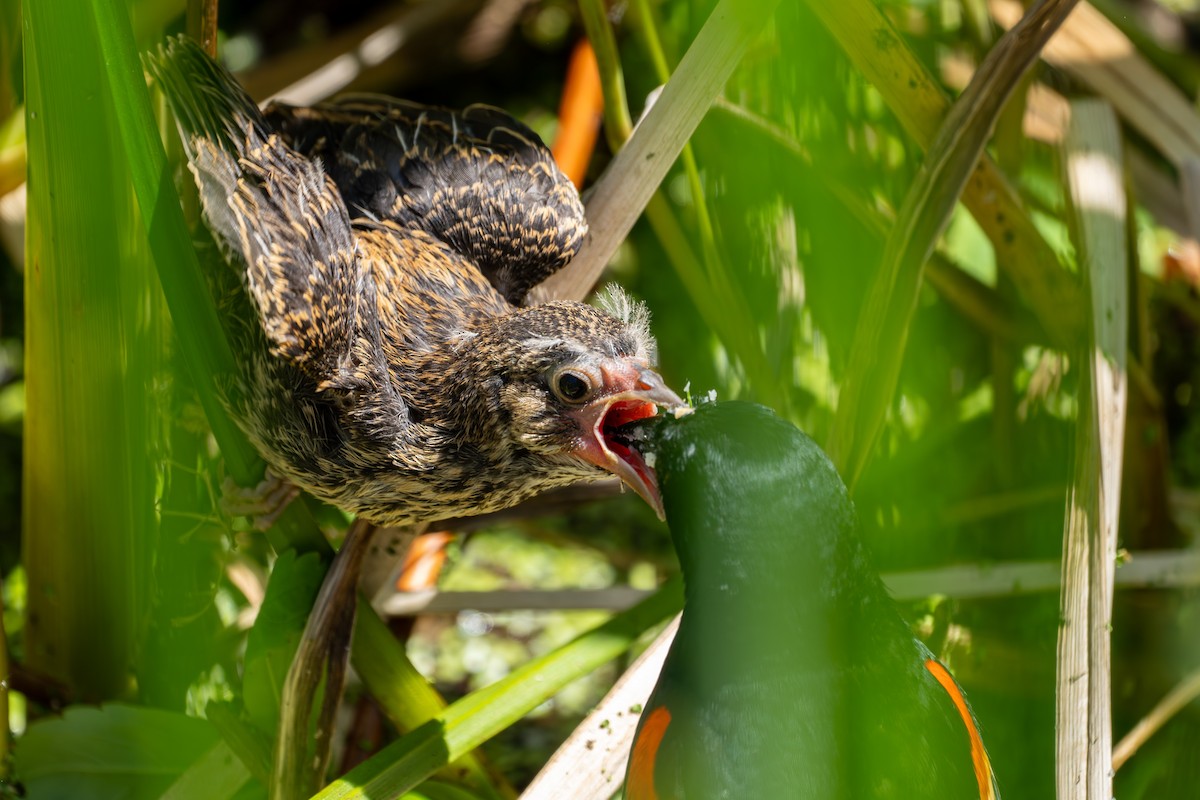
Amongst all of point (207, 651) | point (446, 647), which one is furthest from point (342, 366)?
point (446, 647)

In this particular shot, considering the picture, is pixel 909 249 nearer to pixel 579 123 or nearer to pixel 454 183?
pixel 454 183

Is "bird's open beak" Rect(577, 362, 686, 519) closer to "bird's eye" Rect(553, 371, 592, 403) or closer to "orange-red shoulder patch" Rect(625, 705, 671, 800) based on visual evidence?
"bird's eye" Rect(553, 371, 592, 403)

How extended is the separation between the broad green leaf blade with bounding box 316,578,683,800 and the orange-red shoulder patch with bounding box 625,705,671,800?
39cm

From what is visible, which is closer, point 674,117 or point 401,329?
point 674,117

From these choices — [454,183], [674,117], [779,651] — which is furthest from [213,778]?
[674,117]

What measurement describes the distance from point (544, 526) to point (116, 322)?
6.17ft

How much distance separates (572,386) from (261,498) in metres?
0.72

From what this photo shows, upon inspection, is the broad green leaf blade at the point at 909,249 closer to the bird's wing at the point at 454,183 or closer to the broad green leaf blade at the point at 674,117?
the broad green leaf blade at the point at 674,117

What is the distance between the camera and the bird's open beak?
7.08ft

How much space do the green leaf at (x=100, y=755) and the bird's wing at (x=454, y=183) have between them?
1.25m

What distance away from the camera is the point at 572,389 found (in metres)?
2.26

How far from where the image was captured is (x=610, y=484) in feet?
10.2

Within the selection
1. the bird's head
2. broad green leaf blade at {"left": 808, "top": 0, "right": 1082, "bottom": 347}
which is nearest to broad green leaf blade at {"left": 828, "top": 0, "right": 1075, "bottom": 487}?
broad green leaf blade at {"left": 808, "top": 0, "right": 1082, "bottom": 347}

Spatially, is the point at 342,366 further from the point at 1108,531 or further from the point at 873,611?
the point at 1108,531
